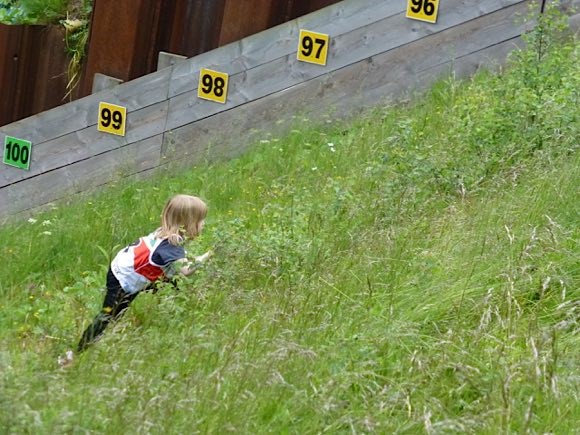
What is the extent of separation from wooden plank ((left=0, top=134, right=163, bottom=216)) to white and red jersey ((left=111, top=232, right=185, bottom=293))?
3.69 metres

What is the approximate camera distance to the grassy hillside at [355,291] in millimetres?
4008

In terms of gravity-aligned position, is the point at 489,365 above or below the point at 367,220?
above

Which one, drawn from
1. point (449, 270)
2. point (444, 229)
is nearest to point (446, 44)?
point (444, 229)

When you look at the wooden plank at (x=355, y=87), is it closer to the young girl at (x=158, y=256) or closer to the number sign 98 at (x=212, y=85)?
the number sign 98 at (x=212, y=85)

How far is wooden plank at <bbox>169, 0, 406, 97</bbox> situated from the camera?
8.98 metres

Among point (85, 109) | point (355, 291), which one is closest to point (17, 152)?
point (85, 109)

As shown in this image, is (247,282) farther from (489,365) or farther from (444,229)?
(489,365)

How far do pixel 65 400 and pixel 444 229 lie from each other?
252 cm

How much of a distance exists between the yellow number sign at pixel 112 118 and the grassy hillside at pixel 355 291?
1.28 metres

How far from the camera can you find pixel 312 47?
9.11 m

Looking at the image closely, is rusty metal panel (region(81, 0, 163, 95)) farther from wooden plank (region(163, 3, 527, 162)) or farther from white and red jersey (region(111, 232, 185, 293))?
white and red jersey (region(111, 232, 185, 293))

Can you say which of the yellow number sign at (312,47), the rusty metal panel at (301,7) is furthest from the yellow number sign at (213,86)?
the rusty metal panel at (301,7)

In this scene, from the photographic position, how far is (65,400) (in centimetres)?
391

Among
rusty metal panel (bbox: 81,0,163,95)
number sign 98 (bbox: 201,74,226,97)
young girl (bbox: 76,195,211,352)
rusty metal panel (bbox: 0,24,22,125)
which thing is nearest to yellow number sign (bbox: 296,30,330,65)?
number sign 98 (bbox: 201,74,226,97)
